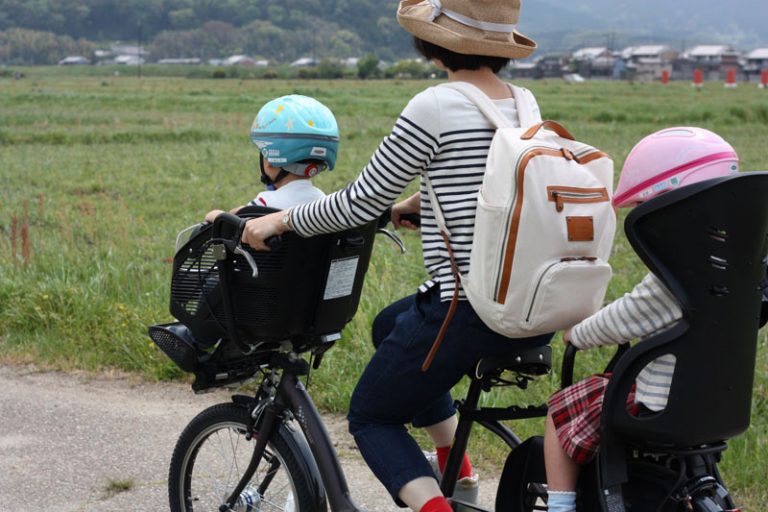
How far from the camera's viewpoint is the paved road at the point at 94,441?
4.35 metres

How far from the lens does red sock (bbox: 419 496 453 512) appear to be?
2.84m

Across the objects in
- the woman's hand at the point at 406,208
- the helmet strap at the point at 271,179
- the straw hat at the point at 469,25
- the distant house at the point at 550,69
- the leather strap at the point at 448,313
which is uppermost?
the straw hat at the point at 469,25

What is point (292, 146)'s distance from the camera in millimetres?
3008

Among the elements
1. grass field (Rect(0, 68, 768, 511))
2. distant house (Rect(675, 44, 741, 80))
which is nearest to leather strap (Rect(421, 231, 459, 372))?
grass field (Rect(0, 68, 768, 511))

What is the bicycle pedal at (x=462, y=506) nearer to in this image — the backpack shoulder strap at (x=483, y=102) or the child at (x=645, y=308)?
the child at (x=645, y=308)

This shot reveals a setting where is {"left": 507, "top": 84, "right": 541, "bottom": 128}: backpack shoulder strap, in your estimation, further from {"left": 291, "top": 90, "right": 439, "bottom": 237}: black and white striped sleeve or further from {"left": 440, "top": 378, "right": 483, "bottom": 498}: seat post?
{"left": 440, "top": 378, "right": 483, "bottom": 498}: seat post

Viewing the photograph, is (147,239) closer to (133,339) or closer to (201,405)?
(133,339)

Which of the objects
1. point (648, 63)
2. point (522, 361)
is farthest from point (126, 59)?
point (522, 361)

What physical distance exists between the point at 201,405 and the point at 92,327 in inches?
55.2

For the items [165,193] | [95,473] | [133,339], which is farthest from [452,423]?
[165,193]

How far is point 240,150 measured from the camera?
22438mm

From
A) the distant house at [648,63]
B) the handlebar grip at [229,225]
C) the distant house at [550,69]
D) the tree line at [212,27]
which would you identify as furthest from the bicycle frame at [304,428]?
the tree line at [212,27]

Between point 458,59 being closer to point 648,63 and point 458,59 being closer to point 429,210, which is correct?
A: point 429,210

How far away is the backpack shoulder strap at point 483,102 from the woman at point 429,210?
1.0 inches
